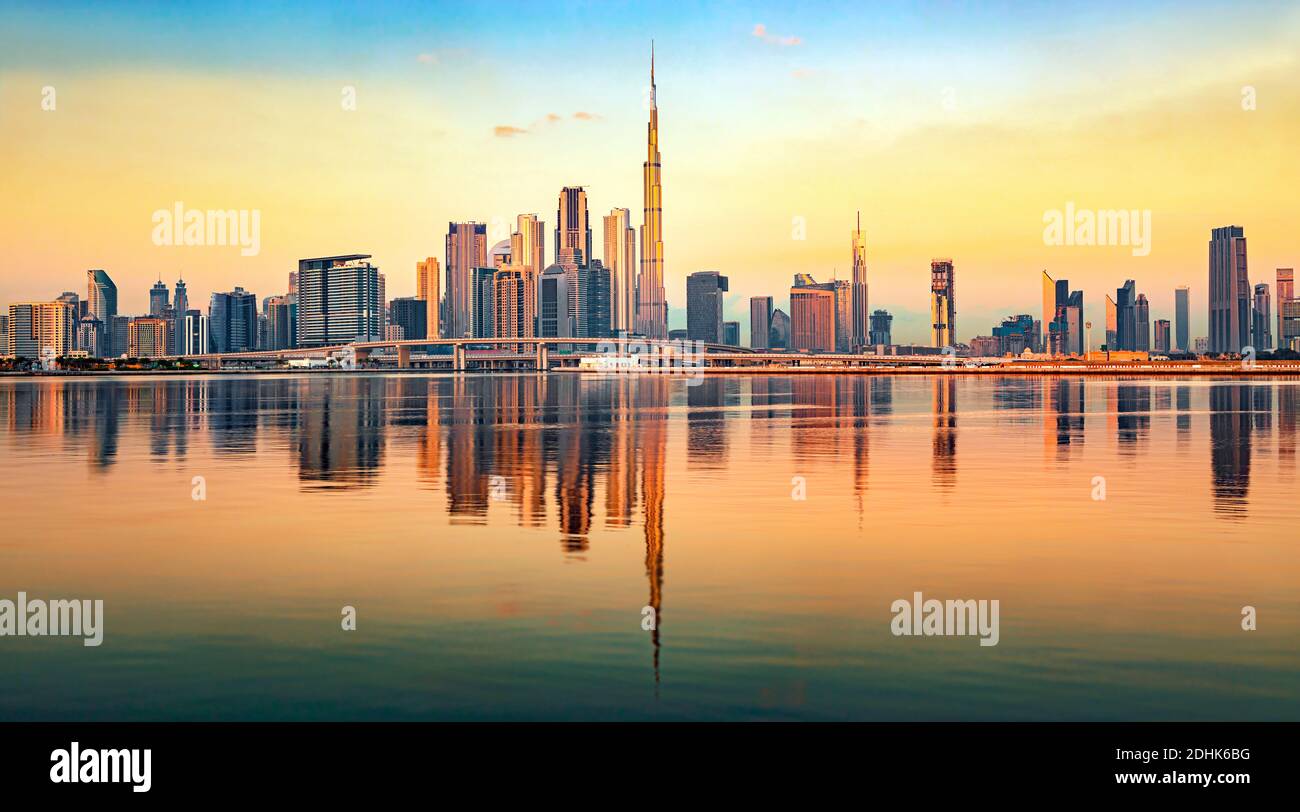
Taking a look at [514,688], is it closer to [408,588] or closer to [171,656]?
[171,656]

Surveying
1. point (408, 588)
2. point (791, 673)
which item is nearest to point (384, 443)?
point (408, 588)

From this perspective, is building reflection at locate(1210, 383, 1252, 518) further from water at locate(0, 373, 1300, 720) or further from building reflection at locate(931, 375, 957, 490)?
building reflection at locate(931, 375, 957, 490)

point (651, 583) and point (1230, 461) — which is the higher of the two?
point (1230, 461)

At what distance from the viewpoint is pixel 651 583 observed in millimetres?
19516

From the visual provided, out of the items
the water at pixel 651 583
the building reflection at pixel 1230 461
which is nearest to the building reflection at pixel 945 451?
the water at pixel 651 583

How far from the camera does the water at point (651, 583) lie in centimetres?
1314

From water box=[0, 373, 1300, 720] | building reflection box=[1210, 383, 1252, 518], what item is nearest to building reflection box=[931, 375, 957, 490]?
water box=[0, 373, 1300, 720]

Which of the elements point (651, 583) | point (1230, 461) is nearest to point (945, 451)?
point (1230, 461)

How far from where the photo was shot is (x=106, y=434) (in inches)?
2393

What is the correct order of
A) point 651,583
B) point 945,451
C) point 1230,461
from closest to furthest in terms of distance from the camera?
1. point 651,583
2. point 1230,461
3. point 945,451

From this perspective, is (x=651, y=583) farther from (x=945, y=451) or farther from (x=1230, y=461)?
(x=1230, y=461)

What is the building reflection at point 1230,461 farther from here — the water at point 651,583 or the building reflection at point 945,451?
the building reflection at point 945,451

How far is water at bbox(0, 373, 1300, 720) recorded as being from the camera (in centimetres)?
1314
